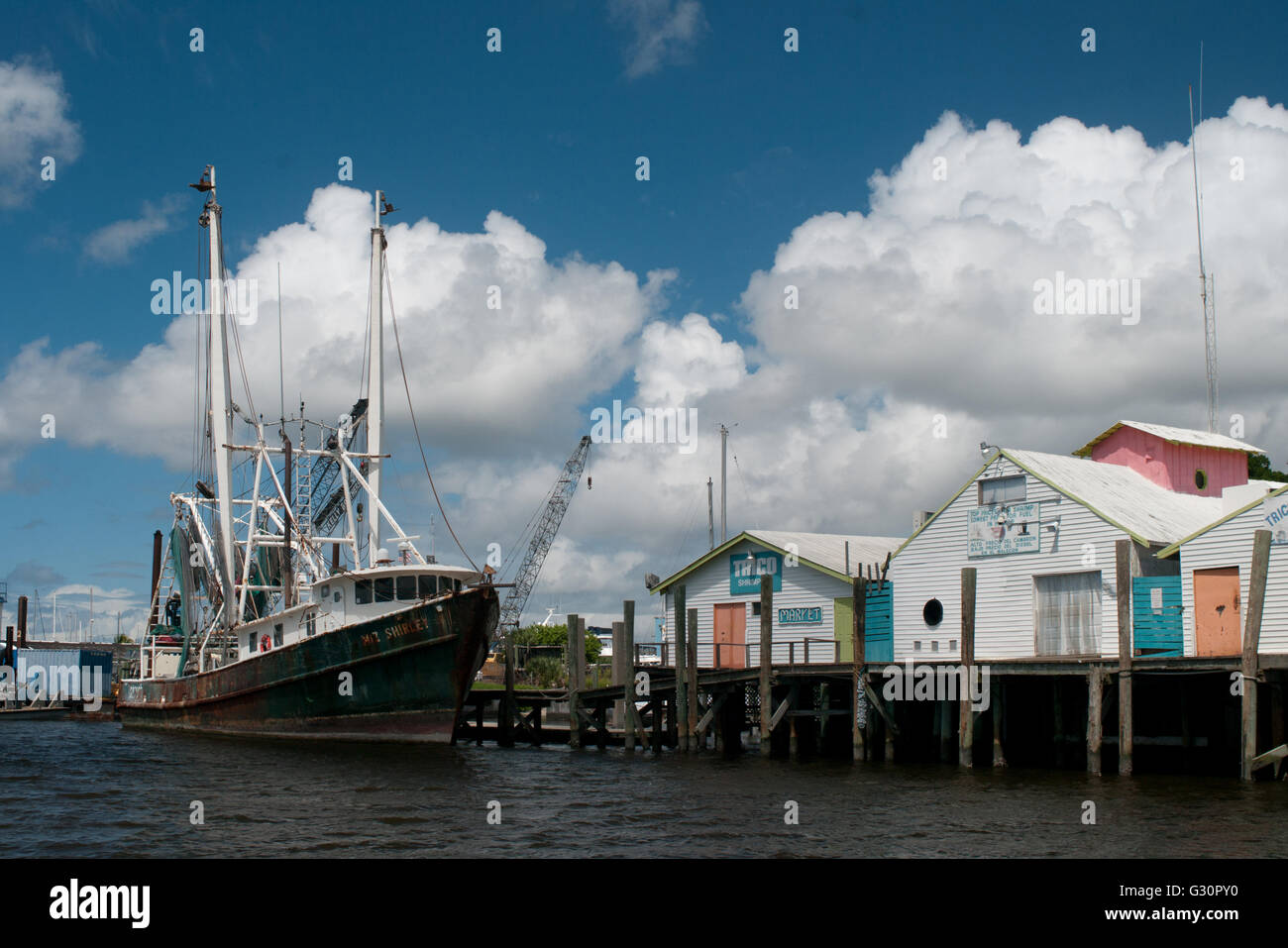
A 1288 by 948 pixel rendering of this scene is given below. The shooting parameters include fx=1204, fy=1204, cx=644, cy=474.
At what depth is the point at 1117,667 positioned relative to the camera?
88.7 ft

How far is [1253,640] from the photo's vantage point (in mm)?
24438

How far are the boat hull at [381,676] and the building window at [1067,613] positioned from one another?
1641cm

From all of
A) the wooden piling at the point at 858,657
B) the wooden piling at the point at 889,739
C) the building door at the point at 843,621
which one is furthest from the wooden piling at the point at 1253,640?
the building door at the point at 843,621

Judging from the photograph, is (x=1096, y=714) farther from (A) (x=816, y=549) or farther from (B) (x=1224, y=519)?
(A) (x=816, y=549)

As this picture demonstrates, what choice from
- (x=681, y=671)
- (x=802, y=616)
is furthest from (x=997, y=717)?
(x=802, y=616)

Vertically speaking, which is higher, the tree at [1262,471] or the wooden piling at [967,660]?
the tree at [1262,471]

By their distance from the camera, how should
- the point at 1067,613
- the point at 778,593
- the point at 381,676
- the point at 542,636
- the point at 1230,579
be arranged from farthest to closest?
the point at 542,636 < the point at 778,593 < the point at 381,676 < the point at 1067,613 < the point at 1230,579

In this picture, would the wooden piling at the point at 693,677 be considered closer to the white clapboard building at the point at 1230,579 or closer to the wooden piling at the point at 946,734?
the wooden piling at the point at 946,734

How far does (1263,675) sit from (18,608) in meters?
78.4

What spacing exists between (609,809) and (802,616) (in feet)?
56.0

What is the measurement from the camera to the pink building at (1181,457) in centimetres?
3709

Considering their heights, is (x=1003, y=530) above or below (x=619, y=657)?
above
